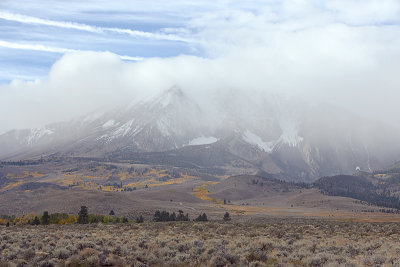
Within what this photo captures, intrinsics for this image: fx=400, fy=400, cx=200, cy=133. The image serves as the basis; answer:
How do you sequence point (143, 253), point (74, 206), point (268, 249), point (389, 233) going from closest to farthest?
1. point (143, 253)
2. point (268, 249)
3. point (389, 233)
4. point (74, 206)

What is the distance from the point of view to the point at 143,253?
25.1 m

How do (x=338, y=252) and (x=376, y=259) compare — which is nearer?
(x=376, y=259)

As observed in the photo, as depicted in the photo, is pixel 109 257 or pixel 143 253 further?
pixel 143 253

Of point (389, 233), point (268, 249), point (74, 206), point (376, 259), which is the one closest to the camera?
point (376, 259)

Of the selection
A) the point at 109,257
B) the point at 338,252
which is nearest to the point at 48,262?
the point at 109,257

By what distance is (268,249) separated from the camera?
1083 inches

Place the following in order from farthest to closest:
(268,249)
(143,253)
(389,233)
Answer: (389,233)
(268,249)
(143,253)

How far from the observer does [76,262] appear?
21.5 meters

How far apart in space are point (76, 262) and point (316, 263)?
42.3ft

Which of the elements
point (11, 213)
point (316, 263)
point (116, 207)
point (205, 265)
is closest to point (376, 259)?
point (316, 263)

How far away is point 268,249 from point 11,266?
16017 mm

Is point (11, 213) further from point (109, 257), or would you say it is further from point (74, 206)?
point (109, 257)

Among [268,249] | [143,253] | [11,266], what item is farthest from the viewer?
[268,249]

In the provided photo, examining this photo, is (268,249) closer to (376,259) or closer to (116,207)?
(376,259)
